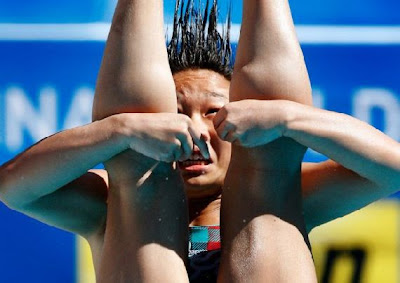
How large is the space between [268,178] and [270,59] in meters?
0.17

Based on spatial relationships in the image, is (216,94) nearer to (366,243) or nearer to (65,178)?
(65,178)

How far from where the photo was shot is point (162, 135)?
111 centimetres

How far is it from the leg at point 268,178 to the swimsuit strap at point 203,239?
19cm

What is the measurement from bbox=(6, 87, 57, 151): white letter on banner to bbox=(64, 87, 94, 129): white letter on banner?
37mm

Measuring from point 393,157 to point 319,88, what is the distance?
2.60 ft

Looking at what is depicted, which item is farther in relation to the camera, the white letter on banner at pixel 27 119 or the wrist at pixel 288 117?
the white letter on banner at pixel 27 119

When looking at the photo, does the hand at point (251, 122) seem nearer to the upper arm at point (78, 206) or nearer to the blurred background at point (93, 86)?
the upper arm at point (78, 206)

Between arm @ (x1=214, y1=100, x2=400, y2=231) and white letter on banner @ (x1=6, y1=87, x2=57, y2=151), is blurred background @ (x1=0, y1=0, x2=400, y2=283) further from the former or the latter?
arm @ (x1=214, y1=100, x2=400, y2=231)

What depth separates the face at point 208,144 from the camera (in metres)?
1.46

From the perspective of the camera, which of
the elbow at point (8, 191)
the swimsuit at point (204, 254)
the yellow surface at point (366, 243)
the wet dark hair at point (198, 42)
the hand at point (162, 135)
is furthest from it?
the yellow surface at point (366, 243)

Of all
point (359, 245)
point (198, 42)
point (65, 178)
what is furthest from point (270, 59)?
point (359, 245)

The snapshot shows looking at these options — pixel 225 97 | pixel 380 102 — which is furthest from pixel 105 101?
pixel 380 102

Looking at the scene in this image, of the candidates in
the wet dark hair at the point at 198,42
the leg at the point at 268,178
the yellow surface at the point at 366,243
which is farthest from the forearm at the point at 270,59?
the yellow surface at the point at 366,243

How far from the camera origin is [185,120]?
1.13 metres
